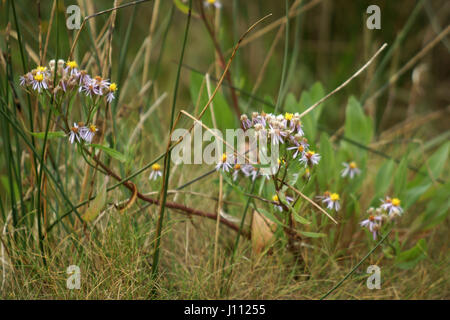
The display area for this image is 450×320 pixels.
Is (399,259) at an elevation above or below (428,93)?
below

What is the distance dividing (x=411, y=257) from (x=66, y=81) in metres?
0.81

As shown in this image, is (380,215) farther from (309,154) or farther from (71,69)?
(71,69)

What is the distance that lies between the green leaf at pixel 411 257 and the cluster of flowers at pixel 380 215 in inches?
3.0

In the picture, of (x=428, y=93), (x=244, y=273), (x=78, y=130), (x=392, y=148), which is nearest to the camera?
(x=78, y=130)

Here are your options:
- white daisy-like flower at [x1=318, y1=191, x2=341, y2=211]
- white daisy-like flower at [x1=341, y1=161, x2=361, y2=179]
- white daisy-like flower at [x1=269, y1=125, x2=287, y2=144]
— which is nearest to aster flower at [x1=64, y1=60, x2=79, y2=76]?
white daisy-like flower at [x1=269, y1=125, x2=287, y2=144]

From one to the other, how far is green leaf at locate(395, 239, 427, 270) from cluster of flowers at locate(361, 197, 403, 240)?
0.08 metres

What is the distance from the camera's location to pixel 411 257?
110cm

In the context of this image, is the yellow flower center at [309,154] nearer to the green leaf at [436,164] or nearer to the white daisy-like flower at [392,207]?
the white daisy-like flower at [392,207]

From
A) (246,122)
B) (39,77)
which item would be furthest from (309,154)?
(39,77)

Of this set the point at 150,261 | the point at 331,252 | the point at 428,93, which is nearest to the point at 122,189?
the point at 150,261

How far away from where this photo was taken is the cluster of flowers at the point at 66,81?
2.77 feet

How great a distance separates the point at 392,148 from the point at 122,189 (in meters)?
0.91

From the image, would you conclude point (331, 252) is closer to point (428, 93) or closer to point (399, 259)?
point (399, 259)
